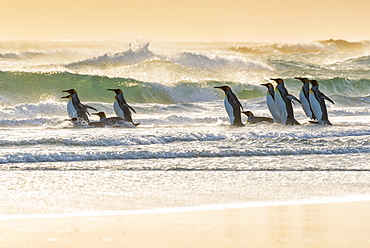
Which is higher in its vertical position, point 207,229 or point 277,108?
point 207,229

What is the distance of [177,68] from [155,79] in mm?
3263

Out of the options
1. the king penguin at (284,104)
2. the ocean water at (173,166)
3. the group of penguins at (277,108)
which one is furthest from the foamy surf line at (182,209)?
the king penguin at (284,104)

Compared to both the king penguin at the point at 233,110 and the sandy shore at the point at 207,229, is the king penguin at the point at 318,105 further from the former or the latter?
the sandy shore at the point at 207,229

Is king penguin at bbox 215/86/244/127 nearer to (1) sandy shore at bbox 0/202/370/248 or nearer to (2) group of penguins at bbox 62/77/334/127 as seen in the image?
(2) group of penguins at bbox 62/77/334/127

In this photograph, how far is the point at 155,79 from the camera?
29.6m

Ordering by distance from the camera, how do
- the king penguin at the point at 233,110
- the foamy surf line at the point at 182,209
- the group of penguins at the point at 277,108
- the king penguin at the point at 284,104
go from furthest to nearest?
the king penguin at the point at 233,110 < the king penguin at the point at 284,104 < the group of penguins at the point at 277,108 < the foamy surf line at the point at 182,209

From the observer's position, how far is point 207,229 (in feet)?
13.6

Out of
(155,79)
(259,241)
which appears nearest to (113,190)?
(259,241)

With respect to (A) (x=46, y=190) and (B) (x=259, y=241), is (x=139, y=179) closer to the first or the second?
(A) (x=46, y=190)

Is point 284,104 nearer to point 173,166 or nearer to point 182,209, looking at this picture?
point 173,166

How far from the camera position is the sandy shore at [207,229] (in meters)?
3.77

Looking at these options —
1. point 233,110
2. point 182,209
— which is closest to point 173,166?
point 182,209

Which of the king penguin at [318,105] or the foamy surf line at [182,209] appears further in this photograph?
the king penguin at [318,105]

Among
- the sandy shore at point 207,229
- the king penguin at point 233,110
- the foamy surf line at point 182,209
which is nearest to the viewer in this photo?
the sandy shore at point 207,229
